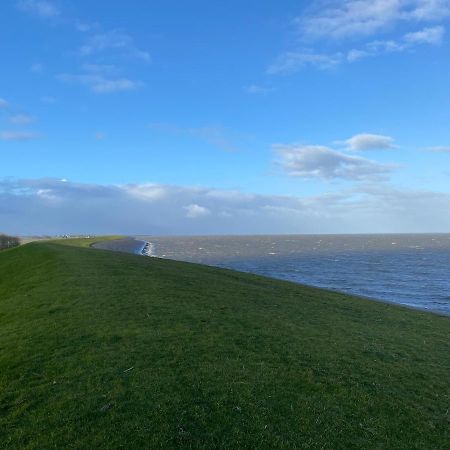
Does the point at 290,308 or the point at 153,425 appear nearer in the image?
the point at 153,425

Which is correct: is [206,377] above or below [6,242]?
below

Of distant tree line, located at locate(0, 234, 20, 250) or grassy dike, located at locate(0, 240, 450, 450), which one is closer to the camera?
grassy dike, located at locate(0, 240, 450, 450)

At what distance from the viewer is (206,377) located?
38.0 feet

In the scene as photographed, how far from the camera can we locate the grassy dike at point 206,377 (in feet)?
29.5

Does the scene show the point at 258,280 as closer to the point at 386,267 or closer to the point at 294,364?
the point at 294,364

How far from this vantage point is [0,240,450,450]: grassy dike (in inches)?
354

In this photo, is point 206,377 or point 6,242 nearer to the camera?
point 206,377

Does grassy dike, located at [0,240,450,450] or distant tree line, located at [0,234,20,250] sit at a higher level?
distant tree line, located at [0,234,20,250]

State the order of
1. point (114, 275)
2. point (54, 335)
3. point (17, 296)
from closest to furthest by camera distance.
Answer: point (54, 335) → point (17, 296) → point (114, 275)

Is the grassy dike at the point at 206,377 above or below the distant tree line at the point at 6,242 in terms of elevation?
below

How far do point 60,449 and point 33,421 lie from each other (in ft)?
5.06

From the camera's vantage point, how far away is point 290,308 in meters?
25.2

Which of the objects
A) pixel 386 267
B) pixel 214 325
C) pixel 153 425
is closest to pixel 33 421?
pixel 153 425

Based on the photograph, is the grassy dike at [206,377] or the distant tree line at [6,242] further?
the distant tree line at [6,242]
